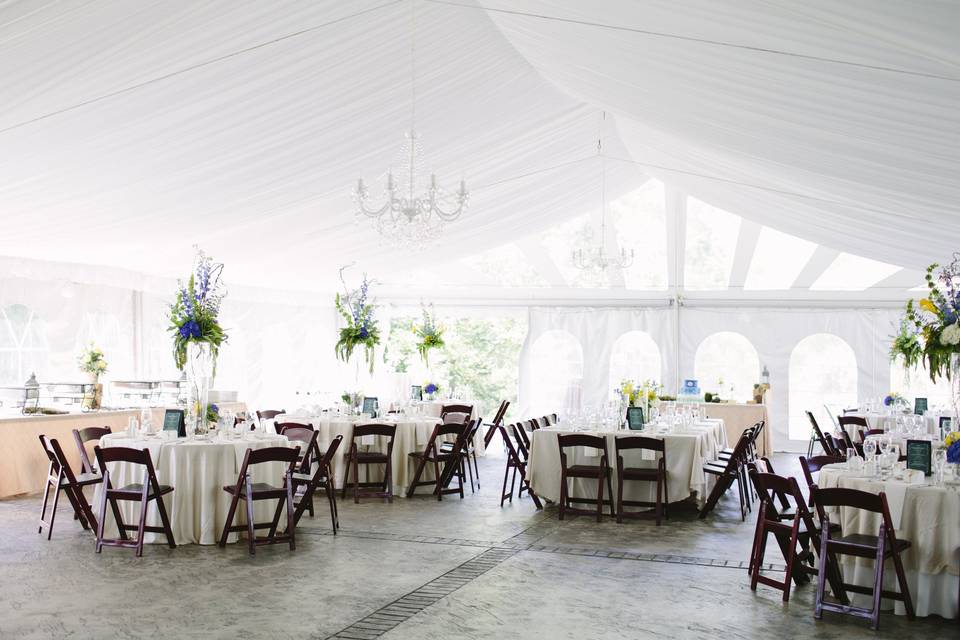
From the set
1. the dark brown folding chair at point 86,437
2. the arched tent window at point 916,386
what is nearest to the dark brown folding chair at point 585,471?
the dark brown folding chair at point 86,437

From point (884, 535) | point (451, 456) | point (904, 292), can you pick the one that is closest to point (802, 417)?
point (904, 292)

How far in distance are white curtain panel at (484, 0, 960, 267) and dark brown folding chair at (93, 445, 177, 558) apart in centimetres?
413

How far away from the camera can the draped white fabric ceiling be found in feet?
14.1

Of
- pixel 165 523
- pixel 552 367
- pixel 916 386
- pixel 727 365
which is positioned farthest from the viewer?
pixel 552 367

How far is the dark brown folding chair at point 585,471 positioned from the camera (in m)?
7.81

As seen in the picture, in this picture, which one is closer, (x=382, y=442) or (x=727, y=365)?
(x=382, y=442)

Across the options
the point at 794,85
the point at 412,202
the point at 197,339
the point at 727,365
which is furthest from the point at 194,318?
the point at 727,365

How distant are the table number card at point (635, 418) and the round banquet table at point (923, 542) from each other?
3.38 meters

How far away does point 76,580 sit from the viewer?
5.54m

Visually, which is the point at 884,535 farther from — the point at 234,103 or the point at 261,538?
the point at 234,103

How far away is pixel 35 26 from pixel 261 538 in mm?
3951

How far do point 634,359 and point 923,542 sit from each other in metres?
10.9

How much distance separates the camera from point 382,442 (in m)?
9.33

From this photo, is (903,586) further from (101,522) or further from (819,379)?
(819,379)
